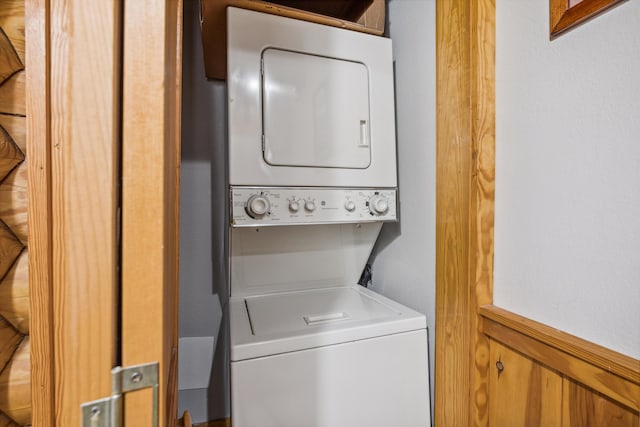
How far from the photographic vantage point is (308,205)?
124cm

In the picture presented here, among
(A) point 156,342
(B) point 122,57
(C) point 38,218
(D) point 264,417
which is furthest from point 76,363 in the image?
(D) point 264,417

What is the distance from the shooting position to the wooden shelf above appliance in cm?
119

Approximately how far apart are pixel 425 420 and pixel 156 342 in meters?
1.15

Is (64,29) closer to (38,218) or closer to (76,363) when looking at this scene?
(38,218)

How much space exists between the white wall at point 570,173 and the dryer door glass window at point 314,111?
0.52m

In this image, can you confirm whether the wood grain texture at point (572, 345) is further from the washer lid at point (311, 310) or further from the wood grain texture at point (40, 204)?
the wood grain texture at point (40, 204)

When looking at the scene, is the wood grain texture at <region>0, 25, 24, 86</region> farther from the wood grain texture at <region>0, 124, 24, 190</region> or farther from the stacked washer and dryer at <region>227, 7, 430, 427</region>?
the stacked washer and dryer at <region>227, 7, 430, 427</region>

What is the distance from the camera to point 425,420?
1215 millimetres

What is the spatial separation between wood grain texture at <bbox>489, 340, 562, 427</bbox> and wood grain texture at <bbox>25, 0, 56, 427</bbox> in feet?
3.62

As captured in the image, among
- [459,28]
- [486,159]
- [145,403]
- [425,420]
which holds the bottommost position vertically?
[425,420]

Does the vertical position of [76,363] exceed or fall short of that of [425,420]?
it exceeds it

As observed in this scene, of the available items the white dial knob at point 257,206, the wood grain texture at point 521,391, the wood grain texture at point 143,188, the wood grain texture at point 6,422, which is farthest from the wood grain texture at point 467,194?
the wood grain texture at point 6,422

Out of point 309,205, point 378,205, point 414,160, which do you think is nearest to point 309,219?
point 309,205

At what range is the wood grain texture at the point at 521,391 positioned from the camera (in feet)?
2.79
